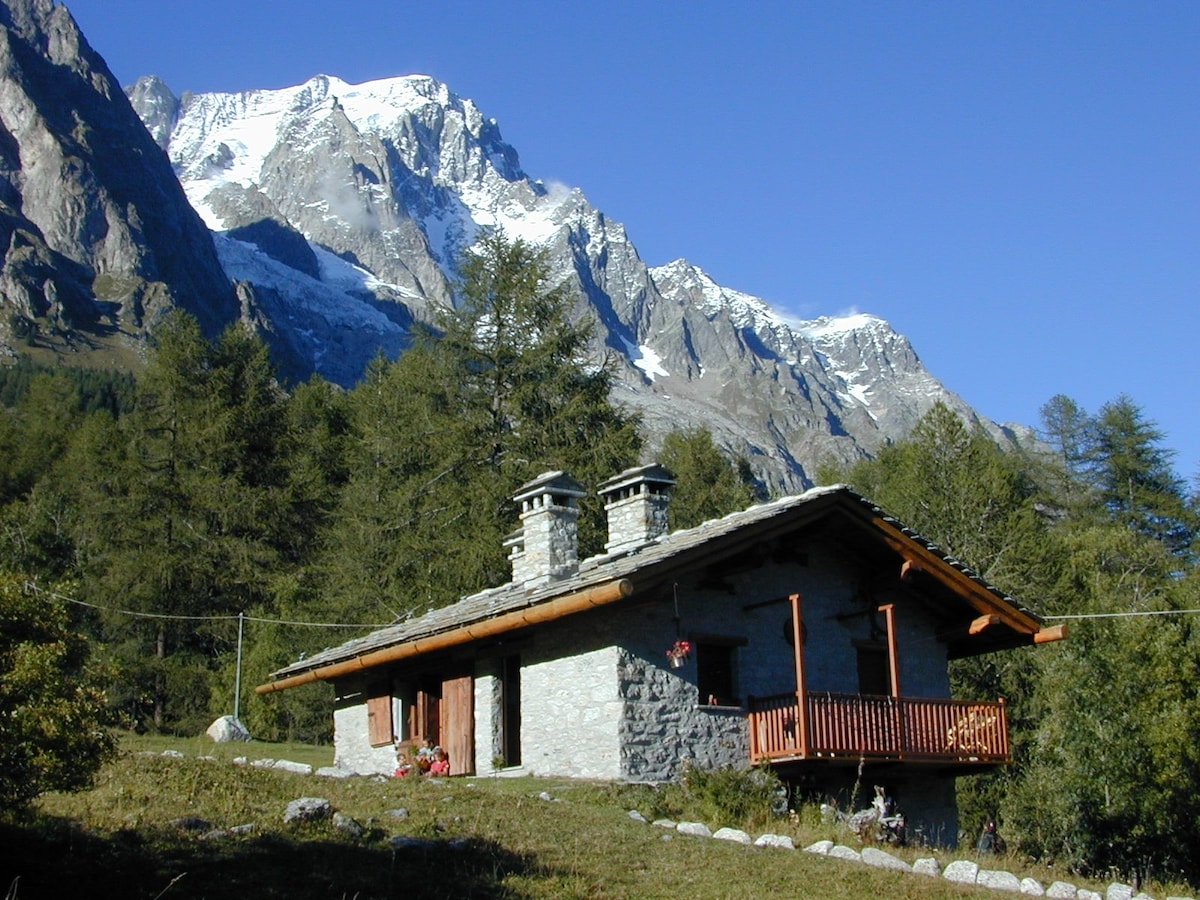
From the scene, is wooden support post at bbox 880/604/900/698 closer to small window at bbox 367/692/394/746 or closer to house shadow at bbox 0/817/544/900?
house shadow at bbox 0/817/544/900

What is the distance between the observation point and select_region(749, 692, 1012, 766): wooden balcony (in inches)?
684

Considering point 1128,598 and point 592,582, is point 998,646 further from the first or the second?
point 1128,598

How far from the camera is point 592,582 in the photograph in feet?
54.8

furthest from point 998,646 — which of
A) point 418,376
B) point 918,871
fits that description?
point 418,376

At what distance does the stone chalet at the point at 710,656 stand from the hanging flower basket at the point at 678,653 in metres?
0.09

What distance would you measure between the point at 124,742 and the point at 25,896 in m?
13.2

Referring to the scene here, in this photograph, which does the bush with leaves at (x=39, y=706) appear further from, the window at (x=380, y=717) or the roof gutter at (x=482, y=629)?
the window at (x=380, y=717)

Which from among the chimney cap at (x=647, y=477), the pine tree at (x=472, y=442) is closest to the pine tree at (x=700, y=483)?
the pine tree at (x=472, y=442)

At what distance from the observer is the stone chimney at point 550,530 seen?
20.5 m

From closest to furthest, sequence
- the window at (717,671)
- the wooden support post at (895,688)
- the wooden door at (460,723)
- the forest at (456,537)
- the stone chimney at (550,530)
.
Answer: the wooden support post at (895,688), the window at (717,671), the wooden door at (460,723), the stone chimney at (550,530), the forest at (456,537)

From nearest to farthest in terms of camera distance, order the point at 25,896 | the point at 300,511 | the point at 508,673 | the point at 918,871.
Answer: the point at 25,896
the point at 918,871
the point at 508,673
the point at 300,511

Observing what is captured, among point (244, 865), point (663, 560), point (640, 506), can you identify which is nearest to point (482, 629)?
point (663, 560)

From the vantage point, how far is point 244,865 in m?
10.9

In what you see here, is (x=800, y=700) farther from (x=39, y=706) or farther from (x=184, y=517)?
(x=184, y=517)
